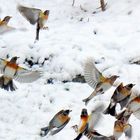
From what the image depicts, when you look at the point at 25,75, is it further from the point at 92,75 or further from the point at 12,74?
the point at 92,75

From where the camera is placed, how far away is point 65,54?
9836mm

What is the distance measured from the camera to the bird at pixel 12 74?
816 cm

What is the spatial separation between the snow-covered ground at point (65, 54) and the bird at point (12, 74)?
0.45 m

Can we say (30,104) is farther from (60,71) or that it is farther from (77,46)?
(77,46)

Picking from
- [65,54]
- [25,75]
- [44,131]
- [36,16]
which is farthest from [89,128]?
[36,16]

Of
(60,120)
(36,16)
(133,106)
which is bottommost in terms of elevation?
(60,120)

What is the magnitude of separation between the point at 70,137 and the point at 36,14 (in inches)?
105

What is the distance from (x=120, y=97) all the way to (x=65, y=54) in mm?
1917

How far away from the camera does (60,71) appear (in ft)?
31.3

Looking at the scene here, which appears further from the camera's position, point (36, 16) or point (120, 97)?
point (36, 16)

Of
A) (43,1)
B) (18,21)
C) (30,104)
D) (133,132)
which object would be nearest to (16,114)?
(30,104)

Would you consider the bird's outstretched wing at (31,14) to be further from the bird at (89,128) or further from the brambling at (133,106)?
the bird at (89,128)

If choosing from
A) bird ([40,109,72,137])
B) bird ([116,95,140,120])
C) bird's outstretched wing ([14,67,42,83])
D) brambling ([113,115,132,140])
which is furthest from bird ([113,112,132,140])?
bird's outstretched wing ([14,67,42,83])

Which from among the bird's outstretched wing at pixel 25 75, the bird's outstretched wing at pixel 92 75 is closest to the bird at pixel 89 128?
the bird's outstretched wing at pixel 92 75
